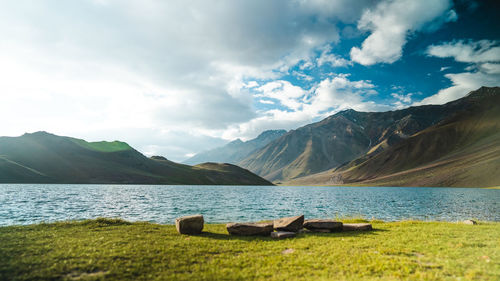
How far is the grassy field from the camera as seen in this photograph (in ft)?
40.8

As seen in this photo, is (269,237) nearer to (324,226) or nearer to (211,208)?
(324,226)

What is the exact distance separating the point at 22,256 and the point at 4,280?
343 cm

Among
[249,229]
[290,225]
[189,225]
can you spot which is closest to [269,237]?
[249,229]

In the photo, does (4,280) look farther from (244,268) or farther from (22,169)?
Answer: (22,169)

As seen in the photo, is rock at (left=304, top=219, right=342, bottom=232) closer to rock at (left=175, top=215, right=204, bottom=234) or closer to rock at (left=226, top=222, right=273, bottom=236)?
rock at (left=226, top=222, right=273, bottom=236)

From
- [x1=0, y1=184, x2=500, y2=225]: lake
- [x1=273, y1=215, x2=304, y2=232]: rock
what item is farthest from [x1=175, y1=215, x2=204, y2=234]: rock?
[x1=0, y1=184, x2=500, y2=225]: lake

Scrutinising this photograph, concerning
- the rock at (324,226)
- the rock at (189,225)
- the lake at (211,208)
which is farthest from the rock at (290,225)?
the lake at (211,208)

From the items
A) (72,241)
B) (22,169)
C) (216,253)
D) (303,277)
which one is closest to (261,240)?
(216,253)

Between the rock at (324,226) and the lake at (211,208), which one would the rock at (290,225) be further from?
the lake at (211,208)

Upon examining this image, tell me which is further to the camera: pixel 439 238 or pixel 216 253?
pixel 439 238

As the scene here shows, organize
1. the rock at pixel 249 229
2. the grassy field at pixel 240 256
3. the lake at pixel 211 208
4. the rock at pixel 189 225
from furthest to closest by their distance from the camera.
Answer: the lake at pixel 211 208 → the rock at pixel 189 225 → the rock at pixel 249 229 → the grassy field at pixel 240 256

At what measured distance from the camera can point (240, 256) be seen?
16.1 meters

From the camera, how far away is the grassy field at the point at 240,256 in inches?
489

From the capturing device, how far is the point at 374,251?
17.0 metres
